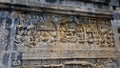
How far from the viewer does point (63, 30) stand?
4531 millimetres

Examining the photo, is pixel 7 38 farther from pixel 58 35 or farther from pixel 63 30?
pixel 63 30

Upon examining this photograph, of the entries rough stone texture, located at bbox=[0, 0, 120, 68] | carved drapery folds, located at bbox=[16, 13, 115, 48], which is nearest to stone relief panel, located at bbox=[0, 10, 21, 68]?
rough stone texture, located at bbox=[0, 0, 120, 68]

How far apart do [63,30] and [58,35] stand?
0.69 ft

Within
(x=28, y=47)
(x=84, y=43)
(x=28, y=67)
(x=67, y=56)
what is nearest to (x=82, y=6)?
(x=84, y=43)

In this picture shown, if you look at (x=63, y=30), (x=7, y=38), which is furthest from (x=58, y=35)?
(x=7, y=38)

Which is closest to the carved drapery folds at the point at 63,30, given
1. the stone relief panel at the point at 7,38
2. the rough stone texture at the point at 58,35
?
the rough stone texture at the point at 58,35

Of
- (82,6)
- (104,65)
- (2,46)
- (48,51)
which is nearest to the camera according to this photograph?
(2,46)

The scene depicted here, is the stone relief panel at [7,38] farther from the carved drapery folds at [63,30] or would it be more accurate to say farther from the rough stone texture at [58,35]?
the carved drapery folds at [63,30]

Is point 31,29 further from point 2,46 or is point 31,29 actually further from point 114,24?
point 114,24

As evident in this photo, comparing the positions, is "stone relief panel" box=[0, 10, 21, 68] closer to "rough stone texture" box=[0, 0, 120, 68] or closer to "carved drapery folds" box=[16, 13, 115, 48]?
"rough stone texture" box=[0, 0, 120, 68]

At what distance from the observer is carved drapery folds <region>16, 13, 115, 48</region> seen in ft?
13.9

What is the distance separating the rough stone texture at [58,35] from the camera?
Answer: 403 centimetres

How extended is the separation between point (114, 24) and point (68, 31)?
1.46 m

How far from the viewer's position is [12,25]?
164 inches
